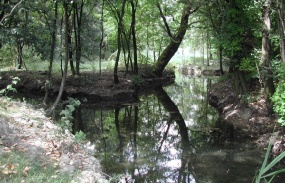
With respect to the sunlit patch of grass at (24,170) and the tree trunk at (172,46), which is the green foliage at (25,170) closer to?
the sunlit patch of grass at (24,170)

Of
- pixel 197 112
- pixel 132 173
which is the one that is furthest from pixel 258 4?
pixel 132 173

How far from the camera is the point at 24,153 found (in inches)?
187

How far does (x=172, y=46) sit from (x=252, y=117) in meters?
14.5

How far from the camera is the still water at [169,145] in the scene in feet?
23.1

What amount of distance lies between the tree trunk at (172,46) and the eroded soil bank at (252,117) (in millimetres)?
8959

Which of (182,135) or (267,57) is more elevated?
(267,57)

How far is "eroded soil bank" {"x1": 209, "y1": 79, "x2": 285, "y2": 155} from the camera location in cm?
840

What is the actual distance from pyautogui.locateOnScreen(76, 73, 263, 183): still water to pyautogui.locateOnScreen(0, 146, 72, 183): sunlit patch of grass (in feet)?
5.84

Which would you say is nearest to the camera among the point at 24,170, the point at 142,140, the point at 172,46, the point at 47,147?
the point at 24,170

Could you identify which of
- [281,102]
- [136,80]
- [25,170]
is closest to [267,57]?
[281,102]

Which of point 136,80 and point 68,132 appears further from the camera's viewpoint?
point 136,80

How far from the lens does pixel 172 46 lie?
79.7 ft

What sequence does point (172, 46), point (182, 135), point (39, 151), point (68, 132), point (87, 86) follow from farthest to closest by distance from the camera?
point (172, 46), point (87, 86), point (182, 135), point (68, 132), point (39, 151)

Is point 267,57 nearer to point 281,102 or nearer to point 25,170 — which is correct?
point 281,102
